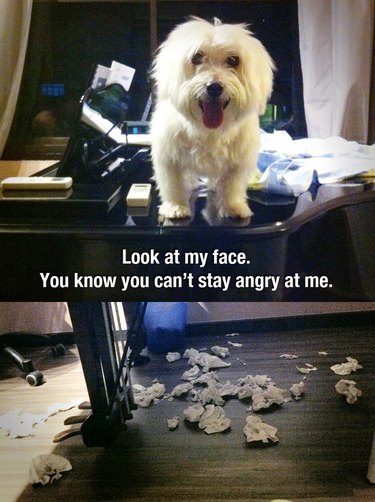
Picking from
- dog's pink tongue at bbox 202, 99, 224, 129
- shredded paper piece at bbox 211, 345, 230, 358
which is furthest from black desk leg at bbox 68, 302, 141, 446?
dog's pink tongue at bbox 202, 99, 224, 129

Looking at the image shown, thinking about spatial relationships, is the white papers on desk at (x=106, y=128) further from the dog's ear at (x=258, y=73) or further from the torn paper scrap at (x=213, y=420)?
the torn paper scrap at (x=213, y=420)

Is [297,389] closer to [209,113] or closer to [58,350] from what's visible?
[58,350]

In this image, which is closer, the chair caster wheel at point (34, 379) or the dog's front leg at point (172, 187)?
the dog's front leg at point (172, 187)

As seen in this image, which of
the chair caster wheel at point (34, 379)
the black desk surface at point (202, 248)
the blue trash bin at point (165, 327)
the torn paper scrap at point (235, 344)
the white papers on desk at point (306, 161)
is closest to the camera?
the black desk surface at point (202, 248)

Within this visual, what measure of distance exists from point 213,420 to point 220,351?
0.19 metres

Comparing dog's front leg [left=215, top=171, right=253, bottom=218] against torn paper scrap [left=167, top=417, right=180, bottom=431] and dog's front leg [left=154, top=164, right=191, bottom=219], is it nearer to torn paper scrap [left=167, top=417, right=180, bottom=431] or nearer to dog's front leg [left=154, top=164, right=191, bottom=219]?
dog's front leg [left=154, top=164, right=191, bottom=219]

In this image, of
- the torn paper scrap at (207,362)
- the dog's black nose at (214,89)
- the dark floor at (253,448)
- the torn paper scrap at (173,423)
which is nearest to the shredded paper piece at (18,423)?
the dark floor at (253,448)

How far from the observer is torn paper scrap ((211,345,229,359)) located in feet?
4.63

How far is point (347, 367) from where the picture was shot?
1.43 metres

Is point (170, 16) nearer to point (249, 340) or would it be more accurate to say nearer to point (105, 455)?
point (249, 340)

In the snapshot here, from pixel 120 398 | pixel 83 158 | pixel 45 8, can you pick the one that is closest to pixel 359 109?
pixel 83 158

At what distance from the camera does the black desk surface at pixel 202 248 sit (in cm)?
79

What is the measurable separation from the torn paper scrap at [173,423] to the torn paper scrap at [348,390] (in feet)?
1.44

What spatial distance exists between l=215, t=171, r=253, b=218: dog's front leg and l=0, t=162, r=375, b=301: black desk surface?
32 mm
